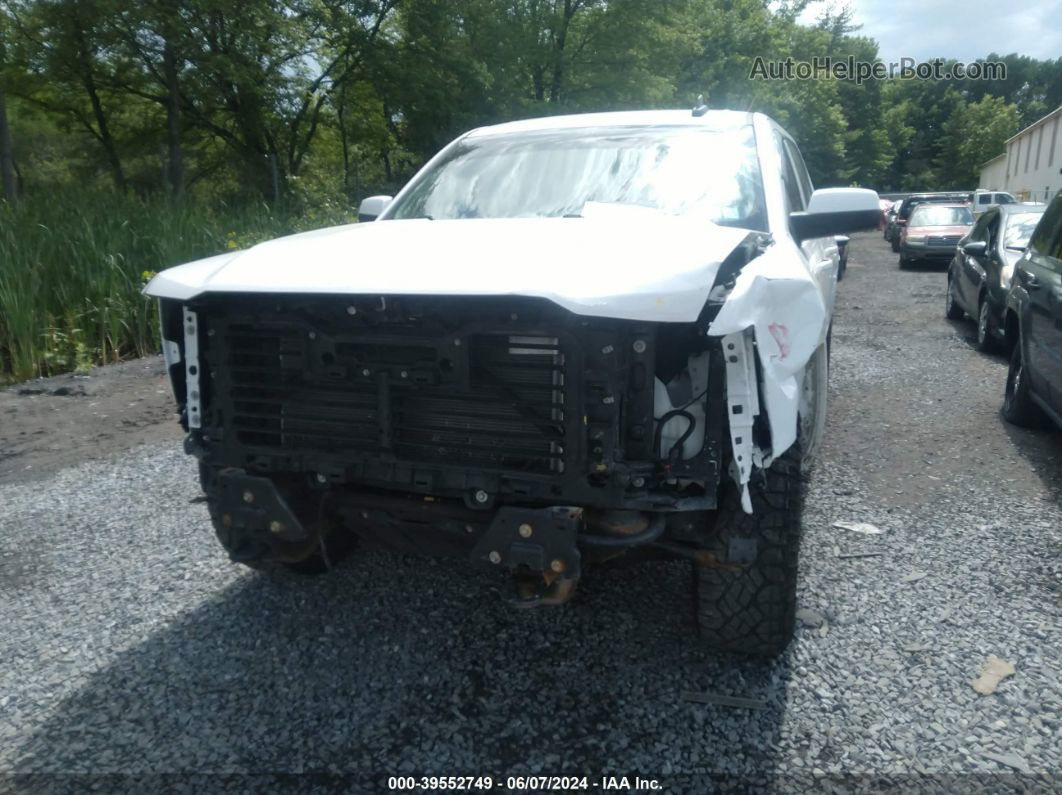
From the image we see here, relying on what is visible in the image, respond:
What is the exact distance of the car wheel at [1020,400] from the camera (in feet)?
18.0

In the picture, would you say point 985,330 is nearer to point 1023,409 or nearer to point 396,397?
point 1023,409

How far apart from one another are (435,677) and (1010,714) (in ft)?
6.14

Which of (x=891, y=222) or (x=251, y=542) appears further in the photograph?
(x=891, y=222)

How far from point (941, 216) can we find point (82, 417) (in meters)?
18.0

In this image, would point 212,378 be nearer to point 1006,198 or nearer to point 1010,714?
point 1010,714

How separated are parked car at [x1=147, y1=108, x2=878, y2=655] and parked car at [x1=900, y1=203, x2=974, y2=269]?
16.2 meters

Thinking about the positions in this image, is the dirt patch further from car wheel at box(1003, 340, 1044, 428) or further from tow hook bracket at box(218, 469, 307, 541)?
car wheel at box(1003, 340, 1044, 428)

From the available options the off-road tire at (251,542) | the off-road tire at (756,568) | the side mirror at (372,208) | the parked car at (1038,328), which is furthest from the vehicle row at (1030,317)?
the off-road tire at (251,542)

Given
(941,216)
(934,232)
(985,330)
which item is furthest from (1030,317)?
(941,216)

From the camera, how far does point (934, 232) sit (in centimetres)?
1742

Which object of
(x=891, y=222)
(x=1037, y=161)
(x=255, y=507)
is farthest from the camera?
(x=1037, y=161)

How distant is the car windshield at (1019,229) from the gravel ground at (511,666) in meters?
5.07

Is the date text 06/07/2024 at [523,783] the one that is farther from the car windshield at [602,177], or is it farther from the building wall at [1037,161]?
the building wall at [1037,161]

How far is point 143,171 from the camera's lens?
82.1 feet
